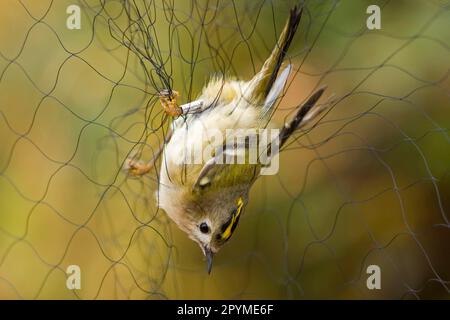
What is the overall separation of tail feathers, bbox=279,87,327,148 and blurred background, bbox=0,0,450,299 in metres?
0.45

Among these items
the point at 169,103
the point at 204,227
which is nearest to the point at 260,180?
the point at 204,227

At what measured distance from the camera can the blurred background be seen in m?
1.53

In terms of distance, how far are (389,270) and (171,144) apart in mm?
807

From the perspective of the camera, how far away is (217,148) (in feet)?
3.47

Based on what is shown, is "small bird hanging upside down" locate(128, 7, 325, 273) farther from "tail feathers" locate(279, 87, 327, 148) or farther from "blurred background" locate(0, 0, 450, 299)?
"blurred background" locate(0, 0, 450, 299)

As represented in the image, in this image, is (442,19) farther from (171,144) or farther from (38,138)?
(38,138)

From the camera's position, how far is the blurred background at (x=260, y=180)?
1531 millimetres

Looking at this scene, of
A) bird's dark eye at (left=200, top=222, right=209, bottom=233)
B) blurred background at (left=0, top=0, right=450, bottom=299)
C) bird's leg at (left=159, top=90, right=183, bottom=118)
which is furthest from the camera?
blurred background at (left=0, top=0, right=450, bottom=299)

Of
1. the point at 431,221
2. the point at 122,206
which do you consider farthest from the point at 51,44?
the point at 431,221

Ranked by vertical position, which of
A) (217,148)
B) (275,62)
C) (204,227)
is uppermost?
(275,62)

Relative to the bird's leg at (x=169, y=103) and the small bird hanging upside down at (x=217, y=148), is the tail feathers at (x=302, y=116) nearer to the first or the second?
the small bird hanging upside down at (x=217, y=148)

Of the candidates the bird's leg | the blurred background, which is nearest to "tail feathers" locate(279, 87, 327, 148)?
the bird's leg

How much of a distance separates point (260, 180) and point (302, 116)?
55 cm

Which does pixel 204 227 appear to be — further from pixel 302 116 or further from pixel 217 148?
pixel 302 116
